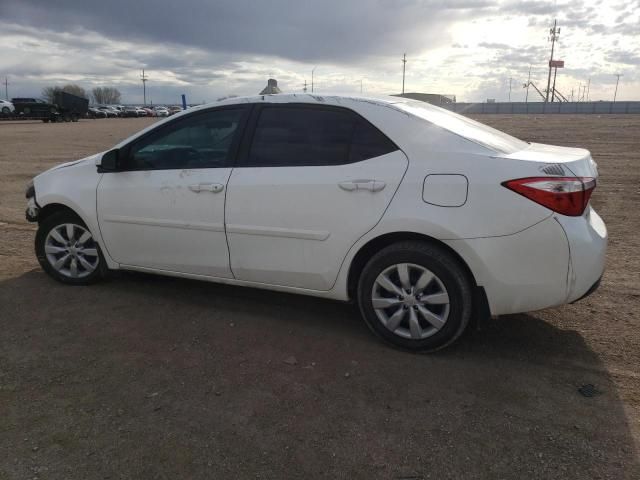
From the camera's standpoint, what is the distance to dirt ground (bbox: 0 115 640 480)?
249 centimetres

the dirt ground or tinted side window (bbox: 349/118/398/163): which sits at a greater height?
tinted side window (bbox: 349/118/398/163)

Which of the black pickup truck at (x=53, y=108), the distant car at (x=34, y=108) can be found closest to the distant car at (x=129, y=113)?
the black pickup truck at (x=53, y=108)

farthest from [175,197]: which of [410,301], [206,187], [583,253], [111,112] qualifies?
[111,112]

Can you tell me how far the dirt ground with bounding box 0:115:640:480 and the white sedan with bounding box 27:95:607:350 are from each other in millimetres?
348

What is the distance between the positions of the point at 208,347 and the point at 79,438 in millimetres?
1080

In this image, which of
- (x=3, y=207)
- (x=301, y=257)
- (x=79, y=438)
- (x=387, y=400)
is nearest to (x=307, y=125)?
(x=301, y=257)

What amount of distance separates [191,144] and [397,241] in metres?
1.86

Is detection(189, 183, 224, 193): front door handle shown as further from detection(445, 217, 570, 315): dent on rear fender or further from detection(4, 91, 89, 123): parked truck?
detection(4, 91, 89, 123): parked truck

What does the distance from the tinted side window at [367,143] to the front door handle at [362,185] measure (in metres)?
0.17

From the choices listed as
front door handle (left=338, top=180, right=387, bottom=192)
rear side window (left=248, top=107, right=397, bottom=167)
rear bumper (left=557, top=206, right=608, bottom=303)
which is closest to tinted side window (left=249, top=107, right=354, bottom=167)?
rear side window (left=248, top=107, right=397, bottom=167)

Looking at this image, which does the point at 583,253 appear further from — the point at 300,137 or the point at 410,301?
the point at 300,137

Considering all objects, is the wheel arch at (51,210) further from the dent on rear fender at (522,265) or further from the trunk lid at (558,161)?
the trunk lid at (558,161)

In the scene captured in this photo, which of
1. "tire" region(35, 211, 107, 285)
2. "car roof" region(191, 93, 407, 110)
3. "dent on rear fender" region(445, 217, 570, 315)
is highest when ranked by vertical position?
"car roof" region(191, 93, 407, 110)

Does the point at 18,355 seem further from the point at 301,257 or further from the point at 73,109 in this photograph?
the point at 73,109
